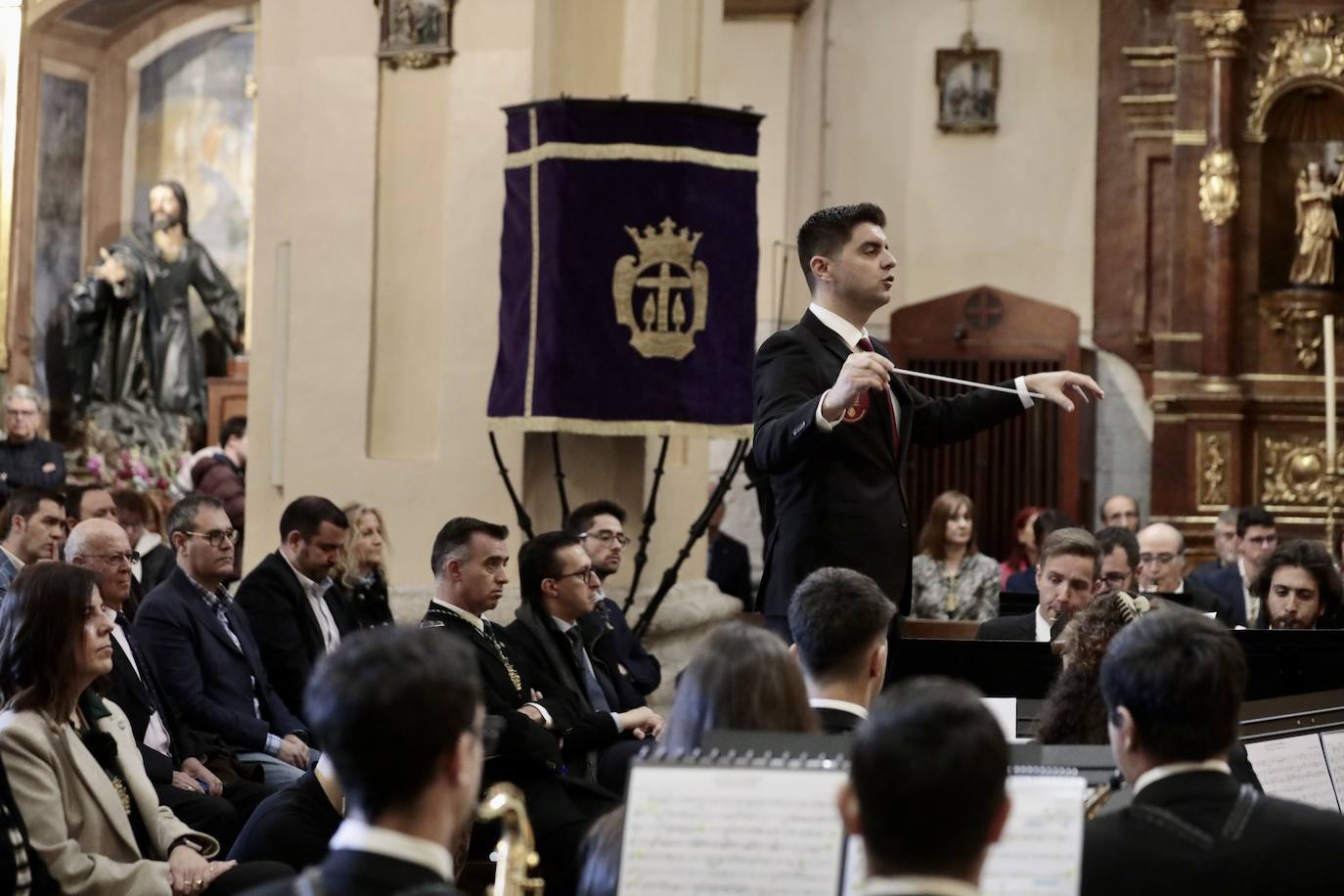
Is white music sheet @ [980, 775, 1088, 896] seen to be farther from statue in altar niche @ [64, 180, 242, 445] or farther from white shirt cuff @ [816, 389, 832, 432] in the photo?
statue in altar niche @ [64, 180, 242, 445]

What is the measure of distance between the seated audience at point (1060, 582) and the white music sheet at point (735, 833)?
11.0 ft

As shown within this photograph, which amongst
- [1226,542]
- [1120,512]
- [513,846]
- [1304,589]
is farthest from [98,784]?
[1120,512]

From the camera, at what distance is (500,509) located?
7.85m

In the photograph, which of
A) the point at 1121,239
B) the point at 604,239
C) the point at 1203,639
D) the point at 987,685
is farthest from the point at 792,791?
the point at 1121,239

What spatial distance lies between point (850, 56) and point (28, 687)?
8.84 m

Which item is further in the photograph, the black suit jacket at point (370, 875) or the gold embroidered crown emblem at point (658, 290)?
the gold embroidered crown emblem at point (658, 290)

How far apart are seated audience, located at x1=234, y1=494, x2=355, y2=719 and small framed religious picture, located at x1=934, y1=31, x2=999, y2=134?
6.37m

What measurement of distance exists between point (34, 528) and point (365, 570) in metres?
1.17

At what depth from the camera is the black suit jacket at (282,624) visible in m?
6.55

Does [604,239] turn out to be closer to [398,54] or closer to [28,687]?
[398,54]

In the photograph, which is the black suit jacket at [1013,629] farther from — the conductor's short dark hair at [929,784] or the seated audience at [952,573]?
the conductor's short dark hair at [929,784]

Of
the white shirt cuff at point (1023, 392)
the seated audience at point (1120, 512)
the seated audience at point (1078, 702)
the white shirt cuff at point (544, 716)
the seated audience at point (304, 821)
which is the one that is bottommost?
the seated audience at point (304, 821)

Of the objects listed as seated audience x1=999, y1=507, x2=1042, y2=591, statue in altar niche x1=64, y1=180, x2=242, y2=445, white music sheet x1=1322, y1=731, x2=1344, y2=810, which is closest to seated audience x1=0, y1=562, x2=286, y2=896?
white music sheet x1=1322, y1=731, x2=1344, y2=810

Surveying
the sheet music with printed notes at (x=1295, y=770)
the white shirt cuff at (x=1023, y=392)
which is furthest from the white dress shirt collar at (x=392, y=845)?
the white shirt cuff at (x=1023, y=392)
